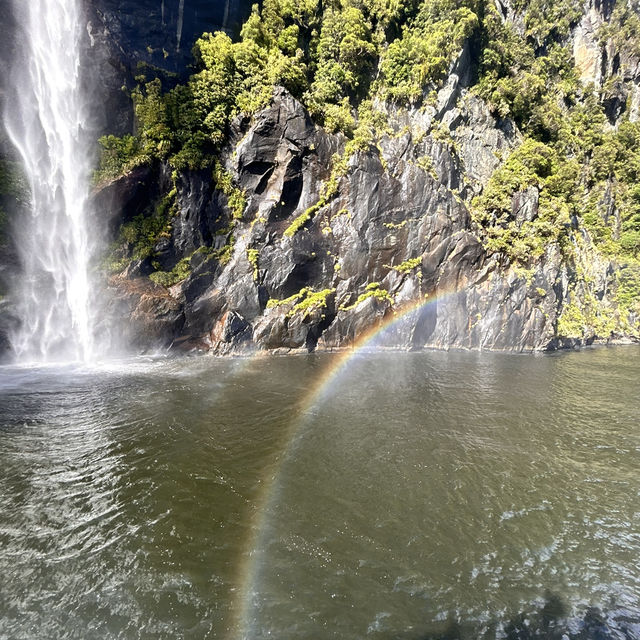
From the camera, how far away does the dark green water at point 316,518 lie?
528 centimetres

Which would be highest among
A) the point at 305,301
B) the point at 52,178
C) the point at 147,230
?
the point at 52,178

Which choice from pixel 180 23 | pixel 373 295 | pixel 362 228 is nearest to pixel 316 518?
pixel 373 295

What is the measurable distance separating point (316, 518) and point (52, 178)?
93.9 feet

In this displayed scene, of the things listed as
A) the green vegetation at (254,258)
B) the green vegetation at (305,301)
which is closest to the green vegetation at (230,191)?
the green vegetation at (254,258)

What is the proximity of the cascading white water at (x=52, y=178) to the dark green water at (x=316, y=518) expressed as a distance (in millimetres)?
9311

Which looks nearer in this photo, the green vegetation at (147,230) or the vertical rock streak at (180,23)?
the green vegetation at (147,230)

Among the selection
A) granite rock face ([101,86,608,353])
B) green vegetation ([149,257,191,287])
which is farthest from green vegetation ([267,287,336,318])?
green vegetation ([149,257,191,287])

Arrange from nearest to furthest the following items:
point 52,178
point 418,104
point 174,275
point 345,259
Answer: point 52,178 < point 174,275 < point 345,259 < point 418,104

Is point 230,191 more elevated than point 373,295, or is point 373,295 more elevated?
point 230,191

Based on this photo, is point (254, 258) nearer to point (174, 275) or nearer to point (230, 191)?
point (174, 275)

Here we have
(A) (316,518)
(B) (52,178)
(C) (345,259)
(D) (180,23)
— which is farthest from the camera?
(D) (180,23)

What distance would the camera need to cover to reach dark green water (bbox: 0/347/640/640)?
17.3 feet

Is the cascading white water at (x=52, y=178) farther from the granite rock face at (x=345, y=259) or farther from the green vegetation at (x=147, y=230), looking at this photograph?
the granite rock face at (x=345, y=259)

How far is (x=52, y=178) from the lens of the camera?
23.9m
